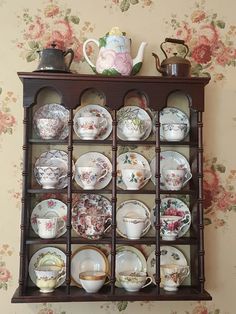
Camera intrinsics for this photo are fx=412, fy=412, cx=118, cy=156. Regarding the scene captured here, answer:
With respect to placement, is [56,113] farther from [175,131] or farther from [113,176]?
[175,131]

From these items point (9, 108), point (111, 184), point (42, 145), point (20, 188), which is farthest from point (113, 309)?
point (9, 108)

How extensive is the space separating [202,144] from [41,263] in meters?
0.86

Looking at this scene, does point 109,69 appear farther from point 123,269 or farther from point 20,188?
point 123,269

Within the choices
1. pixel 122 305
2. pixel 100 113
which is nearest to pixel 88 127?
pixel 100 113

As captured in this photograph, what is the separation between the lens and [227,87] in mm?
1905

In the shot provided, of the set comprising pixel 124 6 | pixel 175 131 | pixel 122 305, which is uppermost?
pixel 124 6

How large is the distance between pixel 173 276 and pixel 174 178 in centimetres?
40

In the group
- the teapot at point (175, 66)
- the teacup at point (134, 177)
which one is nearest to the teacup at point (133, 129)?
the teacup at point (134, 177)

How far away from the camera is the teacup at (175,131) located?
175cm

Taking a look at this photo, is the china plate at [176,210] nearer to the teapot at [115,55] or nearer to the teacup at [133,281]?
the teacup at [133,281]

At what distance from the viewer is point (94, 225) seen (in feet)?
5.60

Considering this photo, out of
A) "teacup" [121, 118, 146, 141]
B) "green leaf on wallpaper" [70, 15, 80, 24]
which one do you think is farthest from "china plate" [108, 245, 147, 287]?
"green leaf on wallpaper" [70, 15, 80, 24]

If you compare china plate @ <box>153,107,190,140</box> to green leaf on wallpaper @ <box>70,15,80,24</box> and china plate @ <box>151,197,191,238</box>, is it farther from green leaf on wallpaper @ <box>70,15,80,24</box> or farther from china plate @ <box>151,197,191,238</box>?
green leaf on wallpaper @ <box>70,15,80,24</box>

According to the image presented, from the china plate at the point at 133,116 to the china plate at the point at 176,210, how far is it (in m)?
0.31
